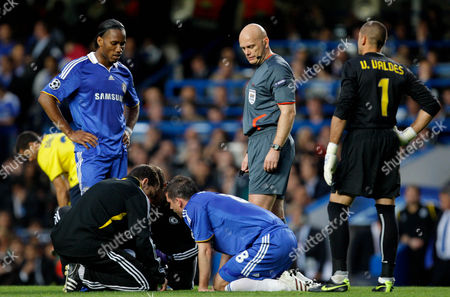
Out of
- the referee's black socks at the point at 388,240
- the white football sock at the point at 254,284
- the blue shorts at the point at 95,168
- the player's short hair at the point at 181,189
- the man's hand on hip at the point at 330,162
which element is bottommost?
the white football sock at the point at 254,284

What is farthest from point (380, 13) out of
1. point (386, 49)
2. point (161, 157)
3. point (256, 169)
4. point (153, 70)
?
point (256, 169)

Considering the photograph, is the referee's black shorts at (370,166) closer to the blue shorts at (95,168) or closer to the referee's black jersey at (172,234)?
the referee's black jersey at (172,234)

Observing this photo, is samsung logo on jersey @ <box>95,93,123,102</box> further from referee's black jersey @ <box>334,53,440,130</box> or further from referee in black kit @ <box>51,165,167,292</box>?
referee's black jersey @ <box>334,53,440,130</box>

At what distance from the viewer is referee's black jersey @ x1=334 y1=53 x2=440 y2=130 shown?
673 cm

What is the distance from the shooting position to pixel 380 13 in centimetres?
A: 1866

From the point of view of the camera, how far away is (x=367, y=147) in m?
6.74

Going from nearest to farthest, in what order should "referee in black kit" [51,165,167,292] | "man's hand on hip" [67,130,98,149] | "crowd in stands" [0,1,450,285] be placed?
"referee in black kit" [51,165,167,292]
"man's hand on hip" [67,130,98,149]
"crowd in stands" [0,1,450,285]

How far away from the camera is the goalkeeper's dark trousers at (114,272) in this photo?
23.2 ft

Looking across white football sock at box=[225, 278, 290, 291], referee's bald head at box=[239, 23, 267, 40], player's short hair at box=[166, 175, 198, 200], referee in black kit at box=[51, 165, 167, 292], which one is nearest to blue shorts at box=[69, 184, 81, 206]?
referee in black kit at box=[51, 165, 167, 292]

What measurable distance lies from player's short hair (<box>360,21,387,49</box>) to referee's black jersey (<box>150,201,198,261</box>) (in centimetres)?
261

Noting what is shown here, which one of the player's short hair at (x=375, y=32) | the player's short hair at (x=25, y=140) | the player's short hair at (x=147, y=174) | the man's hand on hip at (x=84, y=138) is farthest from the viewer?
the player's short hair at (x=25, y=140)

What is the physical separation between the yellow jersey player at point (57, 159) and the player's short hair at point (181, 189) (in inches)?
77.6

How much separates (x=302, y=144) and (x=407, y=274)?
2839 mm

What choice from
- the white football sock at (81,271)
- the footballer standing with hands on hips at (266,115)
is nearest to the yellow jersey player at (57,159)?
the white football sock at (81,271)
